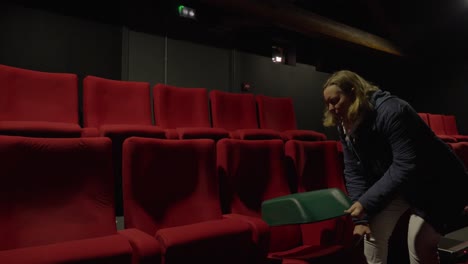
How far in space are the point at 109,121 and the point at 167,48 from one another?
0.35 meters

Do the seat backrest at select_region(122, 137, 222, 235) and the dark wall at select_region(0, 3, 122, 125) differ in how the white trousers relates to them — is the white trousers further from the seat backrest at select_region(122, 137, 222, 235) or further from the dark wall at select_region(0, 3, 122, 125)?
the dark wall at select_region(0, 3, 122, 125)

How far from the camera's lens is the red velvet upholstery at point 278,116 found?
36.7 inches

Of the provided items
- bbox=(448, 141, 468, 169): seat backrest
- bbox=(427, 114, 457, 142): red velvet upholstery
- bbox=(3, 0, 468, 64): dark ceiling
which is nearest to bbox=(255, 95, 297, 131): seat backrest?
bbox=(3, 0, 468, 64): dark ceiling

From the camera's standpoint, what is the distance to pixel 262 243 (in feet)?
1.41

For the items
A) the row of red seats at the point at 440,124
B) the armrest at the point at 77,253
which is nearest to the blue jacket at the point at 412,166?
the armrest at the point at 77,253

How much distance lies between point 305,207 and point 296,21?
1.05 metres

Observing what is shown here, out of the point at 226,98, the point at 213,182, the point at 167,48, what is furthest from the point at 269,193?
the point at 167,48

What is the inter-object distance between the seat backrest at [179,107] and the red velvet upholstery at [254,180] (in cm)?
26

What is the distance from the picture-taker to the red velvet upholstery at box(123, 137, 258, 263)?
38 centimetres

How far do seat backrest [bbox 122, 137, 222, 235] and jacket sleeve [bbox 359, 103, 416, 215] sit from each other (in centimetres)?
21

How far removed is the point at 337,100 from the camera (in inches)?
16.1

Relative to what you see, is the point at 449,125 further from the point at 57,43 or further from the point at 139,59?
the point at 57,43

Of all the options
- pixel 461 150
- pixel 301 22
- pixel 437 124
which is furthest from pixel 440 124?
pixel 301 22

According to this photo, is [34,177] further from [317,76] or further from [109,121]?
[317,76]
